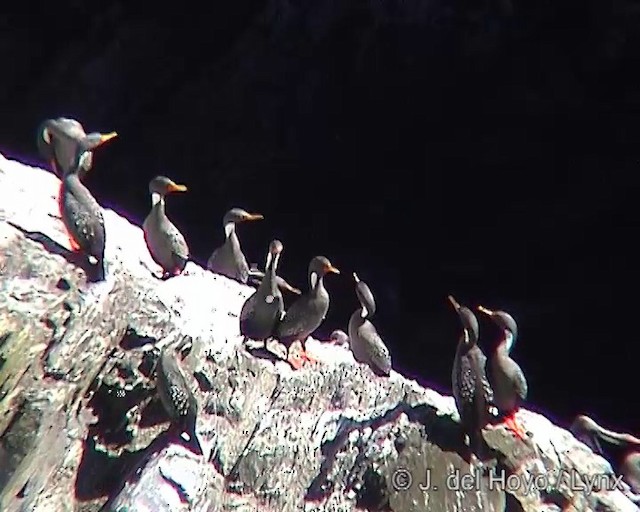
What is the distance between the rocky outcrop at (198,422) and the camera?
4602mm

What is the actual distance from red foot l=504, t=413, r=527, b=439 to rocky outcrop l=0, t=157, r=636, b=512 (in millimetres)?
101

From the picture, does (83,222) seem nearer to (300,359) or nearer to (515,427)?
(300,359)

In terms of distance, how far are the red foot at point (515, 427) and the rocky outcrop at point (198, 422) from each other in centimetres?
10

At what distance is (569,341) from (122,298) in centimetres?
928

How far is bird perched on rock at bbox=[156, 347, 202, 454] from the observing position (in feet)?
15.6

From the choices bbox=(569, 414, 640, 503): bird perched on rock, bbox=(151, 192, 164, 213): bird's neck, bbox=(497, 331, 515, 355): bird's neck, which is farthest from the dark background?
bbox=(497, 331, 515, 355): bird's neck

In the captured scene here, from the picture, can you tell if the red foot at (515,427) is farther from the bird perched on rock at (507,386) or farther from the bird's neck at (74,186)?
the bird's neck at (74,186)

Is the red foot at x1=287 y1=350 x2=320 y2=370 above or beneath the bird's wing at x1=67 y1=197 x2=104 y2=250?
beneath

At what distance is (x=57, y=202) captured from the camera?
5.70 metres

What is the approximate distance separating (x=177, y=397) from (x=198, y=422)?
1.21 feet

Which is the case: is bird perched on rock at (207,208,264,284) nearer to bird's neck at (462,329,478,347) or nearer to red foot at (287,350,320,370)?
red foot at (287,350,320,370)

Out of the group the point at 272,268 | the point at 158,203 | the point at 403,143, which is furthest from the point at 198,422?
the point at 403,143

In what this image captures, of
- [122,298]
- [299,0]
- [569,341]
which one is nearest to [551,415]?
[569,341]

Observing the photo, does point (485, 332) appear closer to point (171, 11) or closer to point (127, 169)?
point (127, 169)
